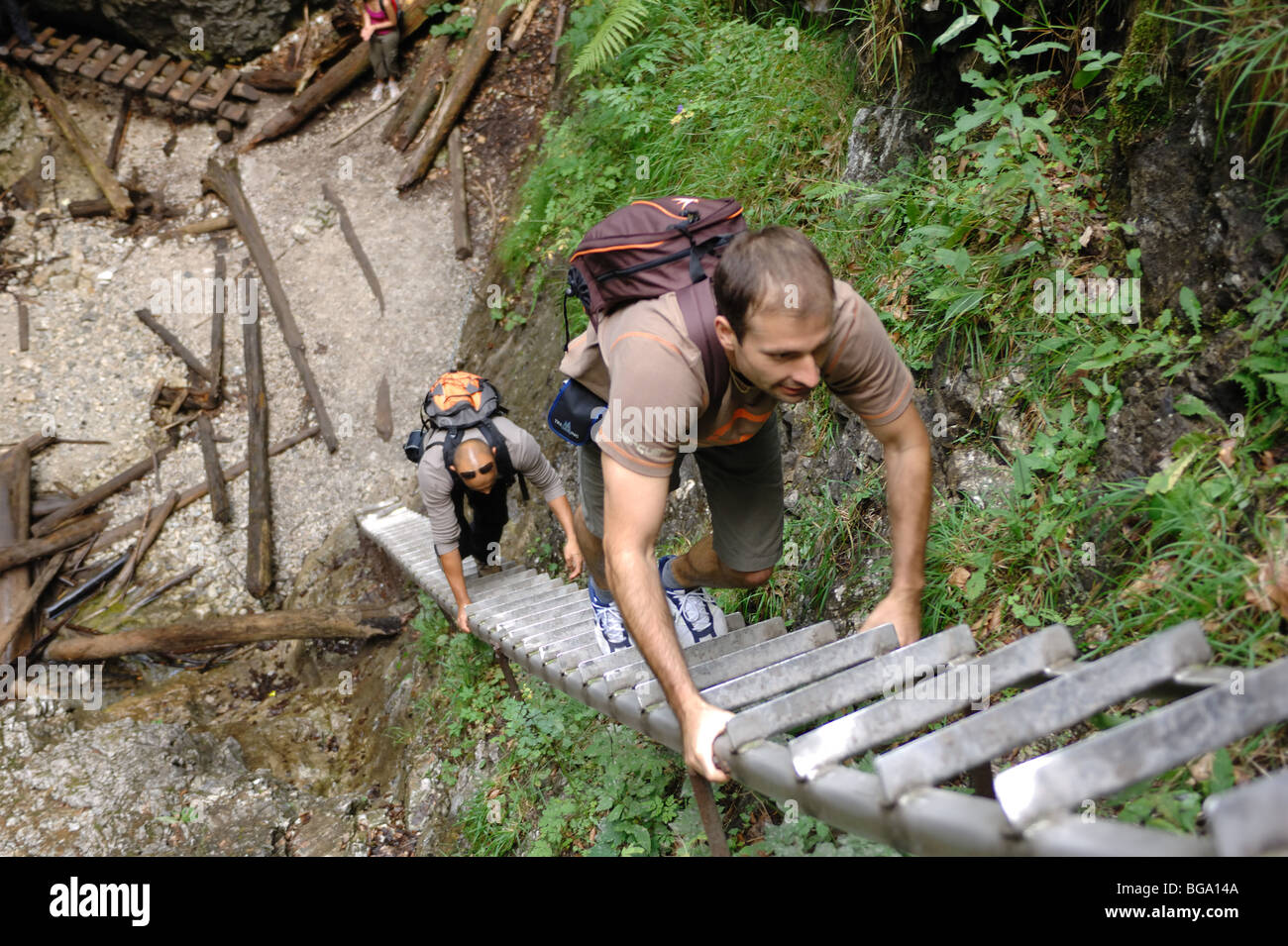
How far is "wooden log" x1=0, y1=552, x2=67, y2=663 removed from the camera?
791 centimetres

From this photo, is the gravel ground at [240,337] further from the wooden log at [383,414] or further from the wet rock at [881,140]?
the wet rock at [881,140]

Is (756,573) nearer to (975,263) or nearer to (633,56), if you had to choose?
(975,263)

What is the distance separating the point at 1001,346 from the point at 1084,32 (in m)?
1.48

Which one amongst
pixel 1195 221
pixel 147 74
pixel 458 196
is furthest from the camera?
pixel 147 74

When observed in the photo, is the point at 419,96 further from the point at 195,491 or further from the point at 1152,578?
the point at 1152,578

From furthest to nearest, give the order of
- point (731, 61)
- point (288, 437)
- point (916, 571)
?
point (288, 437), point (731, 61), point (916, 571)

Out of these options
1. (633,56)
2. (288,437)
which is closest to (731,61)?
(633,56)

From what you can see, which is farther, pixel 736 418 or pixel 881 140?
pixel 881 140

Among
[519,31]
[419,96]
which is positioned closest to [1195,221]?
[519,31]

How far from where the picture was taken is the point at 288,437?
31.8ft

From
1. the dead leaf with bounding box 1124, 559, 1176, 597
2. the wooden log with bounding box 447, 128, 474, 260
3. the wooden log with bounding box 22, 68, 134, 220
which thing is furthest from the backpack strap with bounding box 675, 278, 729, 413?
the wooden log with bounding box 22, 68, 134, 220

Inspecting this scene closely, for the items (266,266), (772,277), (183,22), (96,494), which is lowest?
(96,494)

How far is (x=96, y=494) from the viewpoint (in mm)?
9359

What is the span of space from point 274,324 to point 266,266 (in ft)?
2.43
